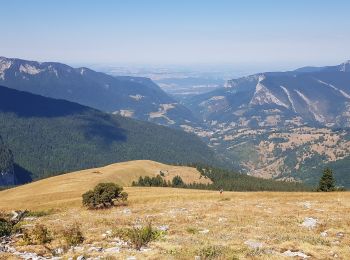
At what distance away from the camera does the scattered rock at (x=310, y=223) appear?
→ 4119cm

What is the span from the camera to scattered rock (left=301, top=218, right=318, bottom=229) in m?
41.2

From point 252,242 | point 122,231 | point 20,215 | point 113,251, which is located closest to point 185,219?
point 122,231

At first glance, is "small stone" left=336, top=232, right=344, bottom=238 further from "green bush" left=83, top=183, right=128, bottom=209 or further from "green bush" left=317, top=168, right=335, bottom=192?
"green bush" left=317, top=168, right=335, bottom=192

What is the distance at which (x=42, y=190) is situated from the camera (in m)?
154

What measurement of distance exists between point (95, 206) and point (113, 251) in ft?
131

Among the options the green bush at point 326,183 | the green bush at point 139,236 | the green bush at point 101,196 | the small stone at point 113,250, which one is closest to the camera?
the small stone at point 113,250

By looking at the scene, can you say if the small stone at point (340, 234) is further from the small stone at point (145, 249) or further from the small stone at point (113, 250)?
the small stone at point (113, 250)

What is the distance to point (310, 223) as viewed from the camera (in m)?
42.6

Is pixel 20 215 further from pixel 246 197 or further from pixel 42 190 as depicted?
pixel 42 190

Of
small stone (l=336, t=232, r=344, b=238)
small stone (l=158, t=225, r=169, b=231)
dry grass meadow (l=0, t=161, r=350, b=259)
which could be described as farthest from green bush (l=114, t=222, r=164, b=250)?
small stone (l=336, t=232, r=344, b=238)

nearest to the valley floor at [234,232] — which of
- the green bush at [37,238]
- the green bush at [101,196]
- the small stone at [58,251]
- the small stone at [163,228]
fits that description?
the small stone at [163,228]

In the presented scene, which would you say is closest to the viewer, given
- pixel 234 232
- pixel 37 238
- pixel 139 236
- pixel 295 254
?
pixel 295 254

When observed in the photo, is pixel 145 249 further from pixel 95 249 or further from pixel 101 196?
pixel 101 196

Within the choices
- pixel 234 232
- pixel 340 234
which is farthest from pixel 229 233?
pixel 340 234
